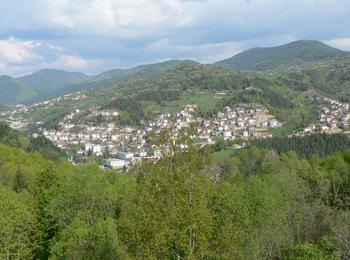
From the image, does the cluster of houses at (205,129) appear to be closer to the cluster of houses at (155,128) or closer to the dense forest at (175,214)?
the cluster of houses at (155,128)

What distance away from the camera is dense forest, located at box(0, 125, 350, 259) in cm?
1532

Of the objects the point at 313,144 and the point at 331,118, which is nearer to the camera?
the point at 313,144

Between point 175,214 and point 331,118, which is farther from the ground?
point 175,214

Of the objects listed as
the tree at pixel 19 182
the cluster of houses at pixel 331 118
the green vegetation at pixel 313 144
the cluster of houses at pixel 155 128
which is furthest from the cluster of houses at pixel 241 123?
the tree at pixel 19 182

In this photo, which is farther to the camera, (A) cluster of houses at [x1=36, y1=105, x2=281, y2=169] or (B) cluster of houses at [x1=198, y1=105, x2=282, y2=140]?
(B) cluster of houses at [x1=198, y1=105, x2=282, y2=140]

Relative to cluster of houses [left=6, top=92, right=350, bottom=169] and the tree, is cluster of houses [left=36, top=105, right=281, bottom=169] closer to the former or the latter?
cluster of houses [left=6, top=92, right=350, bottom=169]

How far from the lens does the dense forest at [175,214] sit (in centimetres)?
1532

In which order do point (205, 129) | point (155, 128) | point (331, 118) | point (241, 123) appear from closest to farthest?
point (155, 128) → point (331, 118) → point (205, 129) → point (241, 123)

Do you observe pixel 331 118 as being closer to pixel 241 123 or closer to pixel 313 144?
pixel 241 123

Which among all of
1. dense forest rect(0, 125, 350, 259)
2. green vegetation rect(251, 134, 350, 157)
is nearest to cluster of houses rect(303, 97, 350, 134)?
green vegetation rect(251, 134, 350, 157)

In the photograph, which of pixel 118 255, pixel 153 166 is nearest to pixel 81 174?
pixel 118 255

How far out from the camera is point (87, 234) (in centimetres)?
2862

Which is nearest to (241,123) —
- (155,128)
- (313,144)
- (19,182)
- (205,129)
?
(205,129)

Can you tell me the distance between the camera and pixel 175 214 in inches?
602
